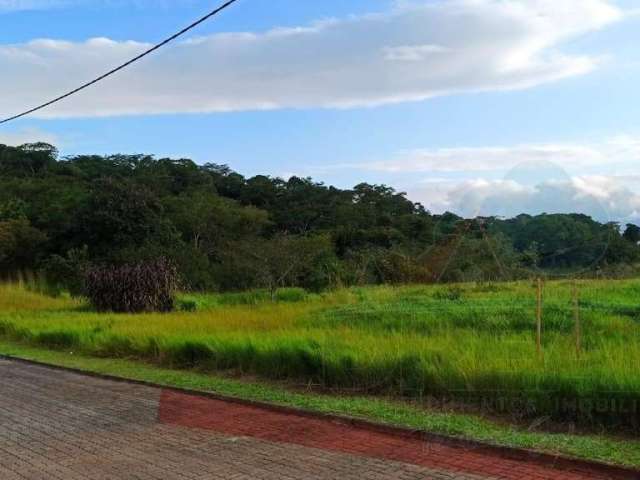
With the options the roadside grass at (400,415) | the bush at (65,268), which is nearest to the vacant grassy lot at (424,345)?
the roadside grass at (400,415)

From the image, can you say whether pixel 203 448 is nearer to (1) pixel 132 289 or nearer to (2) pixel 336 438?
(2) pixel 336 438

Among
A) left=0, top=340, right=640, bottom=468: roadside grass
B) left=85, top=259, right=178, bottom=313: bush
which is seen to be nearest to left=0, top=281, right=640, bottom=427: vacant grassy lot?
left=0, top=340, right=640, bottom=468: roadside grass

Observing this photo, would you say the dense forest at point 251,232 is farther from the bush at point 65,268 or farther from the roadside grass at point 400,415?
the roadside grass at point 400,415

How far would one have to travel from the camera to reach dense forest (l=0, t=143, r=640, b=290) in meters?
13.8

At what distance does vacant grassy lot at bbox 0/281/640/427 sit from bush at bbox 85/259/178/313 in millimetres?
3220

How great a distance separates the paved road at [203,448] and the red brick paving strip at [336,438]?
10mm

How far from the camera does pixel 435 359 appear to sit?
28.7ft

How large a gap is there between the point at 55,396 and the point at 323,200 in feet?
163

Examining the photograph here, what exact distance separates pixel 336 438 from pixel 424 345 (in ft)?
9.47

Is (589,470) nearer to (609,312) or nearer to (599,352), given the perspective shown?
(599,352)

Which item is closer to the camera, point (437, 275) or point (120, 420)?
point (120, 420)

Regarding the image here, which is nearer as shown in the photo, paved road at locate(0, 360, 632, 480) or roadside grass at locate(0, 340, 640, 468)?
paved road at locate(0, 360, 632, 480)

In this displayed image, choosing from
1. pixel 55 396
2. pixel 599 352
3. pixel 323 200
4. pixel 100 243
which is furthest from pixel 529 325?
pixel 323 200

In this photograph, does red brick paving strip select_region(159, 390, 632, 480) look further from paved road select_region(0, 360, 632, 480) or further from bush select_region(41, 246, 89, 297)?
bush select_region(41, 246, 89, 297)
